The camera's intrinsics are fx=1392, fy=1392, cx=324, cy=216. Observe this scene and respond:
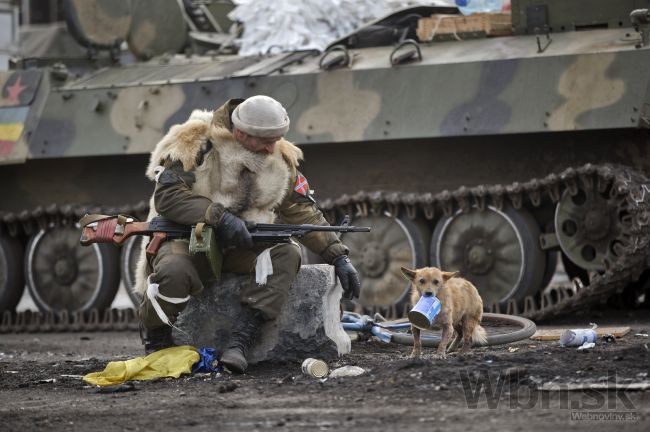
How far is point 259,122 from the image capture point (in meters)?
8.00

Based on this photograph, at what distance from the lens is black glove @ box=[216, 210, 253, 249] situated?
25.7ft

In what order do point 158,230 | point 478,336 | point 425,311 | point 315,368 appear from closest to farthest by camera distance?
point 315,368 < point 425,311 < point 158,230 < point 478,336

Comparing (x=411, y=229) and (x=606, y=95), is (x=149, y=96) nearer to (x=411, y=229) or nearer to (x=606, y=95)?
(x=411, y=229)

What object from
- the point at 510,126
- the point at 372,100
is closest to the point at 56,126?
the point at 372,100

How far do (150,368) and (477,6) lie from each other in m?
6.96

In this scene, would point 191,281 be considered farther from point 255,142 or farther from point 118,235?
point 255,142

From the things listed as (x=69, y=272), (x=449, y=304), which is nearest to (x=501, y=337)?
(x=449, y=304)

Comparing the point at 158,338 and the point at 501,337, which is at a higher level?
the point at 158,338

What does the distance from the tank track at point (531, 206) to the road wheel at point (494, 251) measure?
102mm

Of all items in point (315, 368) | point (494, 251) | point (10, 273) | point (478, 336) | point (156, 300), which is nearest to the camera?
point (315, 368)

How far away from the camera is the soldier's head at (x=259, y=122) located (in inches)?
315

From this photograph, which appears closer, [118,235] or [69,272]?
[118,235]

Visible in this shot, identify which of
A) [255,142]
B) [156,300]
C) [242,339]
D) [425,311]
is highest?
[255,142]

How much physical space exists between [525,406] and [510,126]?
5.99 m
